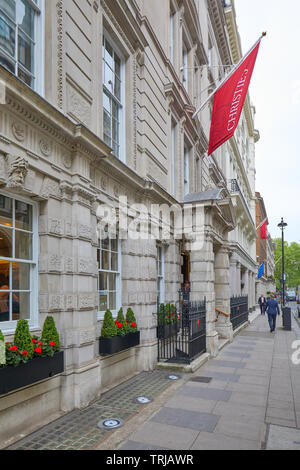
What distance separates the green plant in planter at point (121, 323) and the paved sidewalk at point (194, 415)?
113 centimetres

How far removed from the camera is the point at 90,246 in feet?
22.6

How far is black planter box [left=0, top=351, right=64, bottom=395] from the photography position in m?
4.57

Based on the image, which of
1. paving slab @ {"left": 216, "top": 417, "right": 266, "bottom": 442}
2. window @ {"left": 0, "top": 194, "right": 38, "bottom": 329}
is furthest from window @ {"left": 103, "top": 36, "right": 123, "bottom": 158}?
paving slab @ {"left": 216, "top": 417, "right": 266, "bottom": 442}

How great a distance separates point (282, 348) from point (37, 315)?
10389mm

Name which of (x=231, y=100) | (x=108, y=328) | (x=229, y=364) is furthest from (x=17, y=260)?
(x=231, y=100)

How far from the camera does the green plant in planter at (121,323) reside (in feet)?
25.6

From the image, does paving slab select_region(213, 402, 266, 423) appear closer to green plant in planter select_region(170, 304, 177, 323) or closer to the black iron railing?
green plant in planter select_region(170, 304, 177, 323)

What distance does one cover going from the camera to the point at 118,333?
7746mm

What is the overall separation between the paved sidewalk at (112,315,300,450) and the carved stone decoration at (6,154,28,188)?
3861mm

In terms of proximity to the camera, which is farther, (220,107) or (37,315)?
(220,107)

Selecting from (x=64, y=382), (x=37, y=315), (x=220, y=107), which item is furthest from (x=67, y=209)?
(x=220, y=107)

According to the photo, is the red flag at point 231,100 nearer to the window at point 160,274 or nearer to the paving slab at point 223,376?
the window at point 160,274

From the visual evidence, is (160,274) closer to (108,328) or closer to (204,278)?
(204,278)
